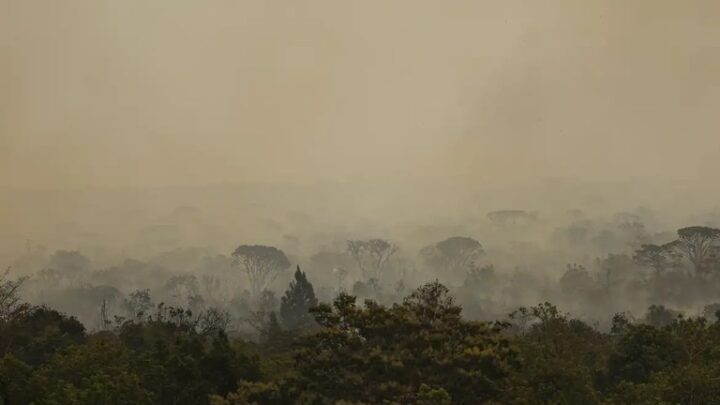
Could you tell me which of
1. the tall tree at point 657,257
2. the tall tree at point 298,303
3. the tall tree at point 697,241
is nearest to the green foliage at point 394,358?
the tall tree at point 298,303

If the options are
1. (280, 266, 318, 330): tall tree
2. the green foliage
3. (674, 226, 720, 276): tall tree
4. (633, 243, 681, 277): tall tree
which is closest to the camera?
the green foliage

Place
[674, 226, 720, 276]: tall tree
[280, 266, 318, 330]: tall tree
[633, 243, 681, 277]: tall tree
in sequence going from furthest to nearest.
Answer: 1. [633, 243, 681, 277]: tall tree
2. [674, 226, 720, 276]: tall tree
3. [280, 266, 318, 330]: tall tree

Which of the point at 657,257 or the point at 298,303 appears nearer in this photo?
the point at 298,303

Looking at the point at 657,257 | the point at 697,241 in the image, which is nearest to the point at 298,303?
the point at 657,257

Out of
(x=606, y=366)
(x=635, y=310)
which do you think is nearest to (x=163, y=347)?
(x=606, y=366)

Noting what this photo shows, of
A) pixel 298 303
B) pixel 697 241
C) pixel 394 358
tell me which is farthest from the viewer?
pixel 697 241

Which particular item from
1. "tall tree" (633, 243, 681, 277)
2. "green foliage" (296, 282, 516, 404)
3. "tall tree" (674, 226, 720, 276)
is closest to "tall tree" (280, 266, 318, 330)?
"tall tree" (633, 243, 681, 277)

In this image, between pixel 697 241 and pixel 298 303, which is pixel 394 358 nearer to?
pixel 298 303

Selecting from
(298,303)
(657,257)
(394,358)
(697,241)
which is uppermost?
(697,241)

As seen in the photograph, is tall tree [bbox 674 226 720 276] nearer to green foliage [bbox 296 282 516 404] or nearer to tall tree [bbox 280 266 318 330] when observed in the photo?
tall tree [bbox 280 266 318 330]

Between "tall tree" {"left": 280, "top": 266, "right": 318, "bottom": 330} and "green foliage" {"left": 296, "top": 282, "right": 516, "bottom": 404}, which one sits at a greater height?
"tall tree" {"left": 280, "top": 266, "right": 318, "bottom": 330}

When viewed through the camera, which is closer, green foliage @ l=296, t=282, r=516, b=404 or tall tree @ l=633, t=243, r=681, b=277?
green foliage @ l=296, t=282, r=516, b=404

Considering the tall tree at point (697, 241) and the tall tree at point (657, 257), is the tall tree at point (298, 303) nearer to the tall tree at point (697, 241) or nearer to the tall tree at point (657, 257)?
the tall tree at point (657, 257)

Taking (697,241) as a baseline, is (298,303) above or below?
below
